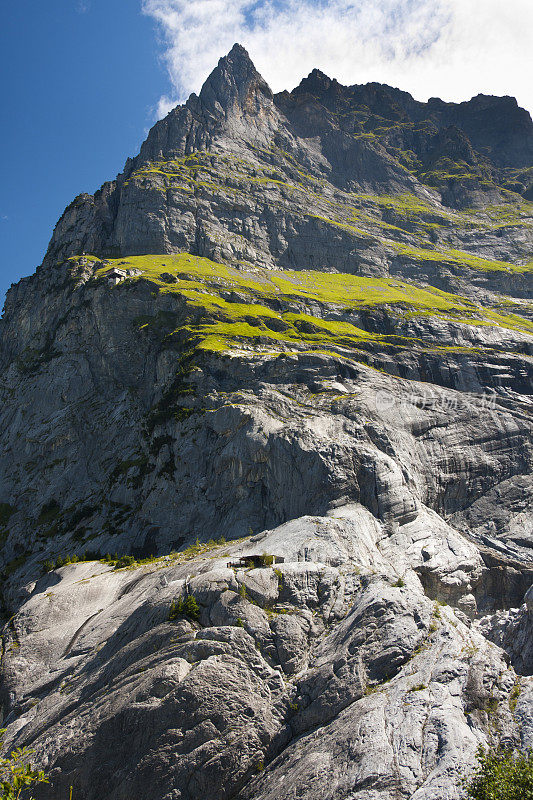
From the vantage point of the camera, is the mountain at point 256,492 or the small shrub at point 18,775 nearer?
the small shrub at point 18,775

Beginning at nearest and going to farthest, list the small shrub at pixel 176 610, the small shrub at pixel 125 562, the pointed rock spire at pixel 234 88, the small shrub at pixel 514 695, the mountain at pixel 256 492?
the small shrub at pixel 514 695 < the mountain at pixel 256 492 < the small shrub at pixel 176 610 < the small shrub at pixel 125 562 < the pointed rock spire at pixel 234 88

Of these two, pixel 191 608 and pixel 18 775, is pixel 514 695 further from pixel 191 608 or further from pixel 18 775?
pixel 18 775

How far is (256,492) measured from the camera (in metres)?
54.5

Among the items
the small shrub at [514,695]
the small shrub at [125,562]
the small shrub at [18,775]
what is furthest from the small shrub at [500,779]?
the small shrub at [125,562]

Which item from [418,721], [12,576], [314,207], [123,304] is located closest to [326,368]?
[123,304]

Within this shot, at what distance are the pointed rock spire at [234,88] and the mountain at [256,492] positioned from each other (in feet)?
13.2

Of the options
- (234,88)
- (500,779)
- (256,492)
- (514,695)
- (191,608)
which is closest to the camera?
(500,779)

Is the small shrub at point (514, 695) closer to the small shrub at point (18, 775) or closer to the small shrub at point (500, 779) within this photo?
the small shrub at point (500, 779)

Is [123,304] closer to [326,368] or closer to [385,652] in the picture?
[326,368]

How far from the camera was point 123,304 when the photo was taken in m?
86.8

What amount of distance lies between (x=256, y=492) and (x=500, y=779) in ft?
128

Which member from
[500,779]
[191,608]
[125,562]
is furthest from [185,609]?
[125,562]

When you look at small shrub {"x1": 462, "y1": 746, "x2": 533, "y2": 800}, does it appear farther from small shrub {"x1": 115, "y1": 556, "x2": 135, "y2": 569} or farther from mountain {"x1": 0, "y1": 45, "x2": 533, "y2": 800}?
small shrub {"x1": 115, "y1": 556, "x2": 135, "y2": 569}

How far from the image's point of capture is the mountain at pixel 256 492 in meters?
22.7
